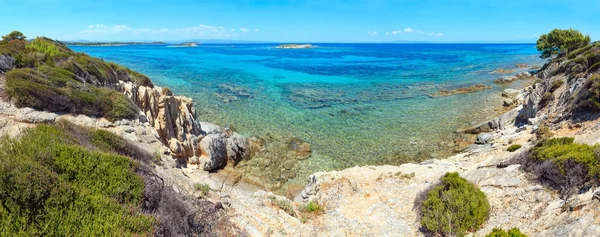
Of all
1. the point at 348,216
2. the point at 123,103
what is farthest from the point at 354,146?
the point at 123,103

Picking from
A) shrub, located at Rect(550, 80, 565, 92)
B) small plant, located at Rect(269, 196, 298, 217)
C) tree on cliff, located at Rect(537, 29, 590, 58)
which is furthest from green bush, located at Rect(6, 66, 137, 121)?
tree on cliff, located at Rect(537, 29, 590, 58)

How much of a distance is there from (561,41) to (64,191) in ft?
240

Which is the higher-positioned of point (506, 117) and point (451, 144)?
point (506, 117)

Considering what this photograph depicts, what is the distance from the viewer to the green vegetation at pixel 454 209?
890cm

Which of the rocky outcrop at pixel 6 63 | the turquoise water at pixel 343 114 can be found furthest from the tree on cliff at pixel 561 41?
the rocky outcrop at pixel 6 63

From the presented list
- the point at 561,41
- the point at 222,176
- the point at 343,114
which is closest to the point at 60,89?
the point at 222,176

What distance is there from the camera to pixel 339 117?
1118 inches

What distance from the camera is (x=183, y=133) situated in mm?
17672

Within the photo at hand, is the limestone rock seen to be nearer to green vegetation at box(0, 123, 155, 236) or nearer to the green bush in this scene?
the green bush

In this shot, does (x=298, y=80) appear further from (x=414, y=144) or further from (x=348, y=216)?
(x=348, y=216)

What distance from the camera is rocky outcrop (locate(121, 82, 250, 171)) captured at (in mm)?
16391

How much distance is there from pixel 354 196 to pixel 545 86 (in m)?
22.5

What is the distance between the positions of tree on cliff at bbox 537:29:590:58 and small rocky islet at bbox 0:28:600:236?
40.8m

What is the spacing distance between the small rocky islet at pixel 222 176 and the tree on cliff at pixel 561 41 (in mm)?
40834
